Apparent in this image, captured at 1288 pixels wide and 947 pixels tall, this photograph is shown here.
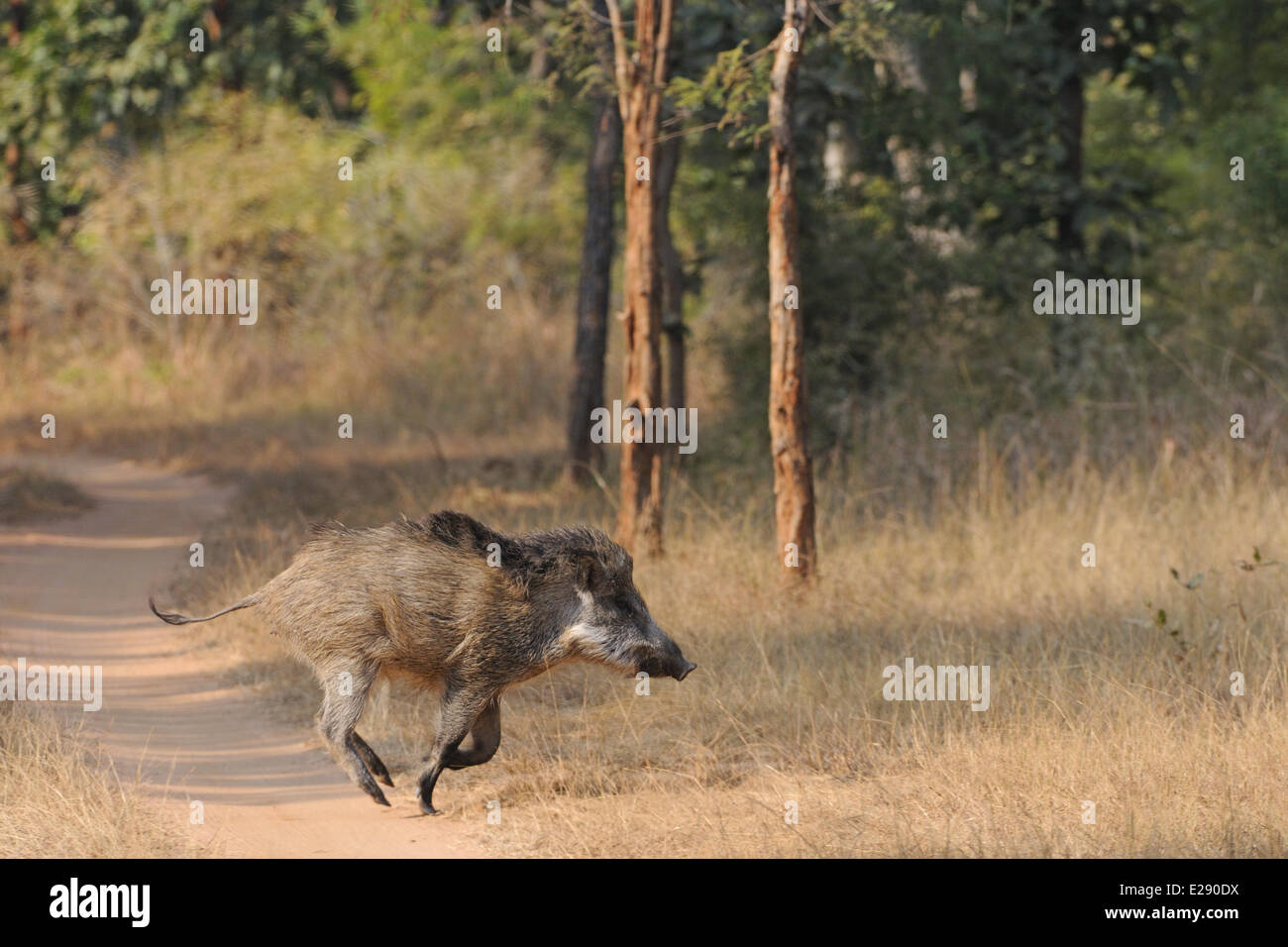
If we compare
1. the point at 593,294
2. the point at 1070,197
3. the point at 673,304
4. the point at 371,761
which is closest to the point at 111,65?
the point at 593,294

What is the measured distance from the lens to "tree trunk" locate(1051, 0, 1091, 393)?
41.9ft

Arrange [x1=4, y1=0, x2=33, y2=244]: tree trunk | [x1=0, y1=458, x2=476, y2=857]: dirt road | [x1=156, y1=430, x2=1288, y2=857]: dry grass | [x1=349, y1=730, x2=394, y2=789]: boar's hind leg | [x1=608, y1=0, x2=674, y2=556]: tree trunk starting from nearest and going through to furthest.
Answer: [x1=156, y1=430, x2=1288, y2=857]: dry grass, [x1=0, y1=458, x2=476, y2=857]: dirt road, [x1=349, y1=730, x2=394, y2=789]: boar's hind leg, [x1=608, y1=0, x2=674, y2=556]: tree trunk, [x1=4, y1=0, x2=33, y2=244]: tree trunk

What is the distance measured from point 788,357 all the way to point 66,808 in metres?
4.94

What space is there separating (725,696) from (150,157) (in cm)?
1684

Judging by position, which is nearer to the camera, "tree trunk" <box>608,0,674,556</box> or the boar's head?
the boar's head

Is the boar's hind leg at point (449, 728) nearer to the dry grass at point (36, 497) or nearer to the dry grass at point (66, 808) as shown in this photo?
the dry grass at point (66, 808)

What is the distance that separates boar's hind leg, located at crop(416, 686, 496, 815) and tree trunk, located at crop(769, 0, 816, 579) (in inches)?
131

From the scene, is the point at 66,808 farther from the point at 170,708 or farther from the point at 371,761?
the point at 170,708

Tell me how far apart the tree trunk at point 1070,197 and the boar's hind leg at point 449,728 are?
7903 mm

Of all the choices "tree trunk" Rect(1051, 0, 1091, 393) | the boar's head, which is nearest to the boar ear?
the boar's head

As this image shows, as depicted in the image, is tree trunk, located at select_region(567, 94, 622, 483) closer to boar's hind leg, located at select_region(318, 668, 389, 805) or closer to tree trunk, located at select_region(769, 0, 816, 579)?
tree trunk, located at select_region(769, 0, 816, 579)

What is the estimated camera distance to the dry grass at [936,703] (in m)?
5.70

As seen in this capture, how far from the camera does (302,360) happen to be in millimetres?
18875

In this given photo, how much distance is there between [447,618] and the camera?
596 centimetres
